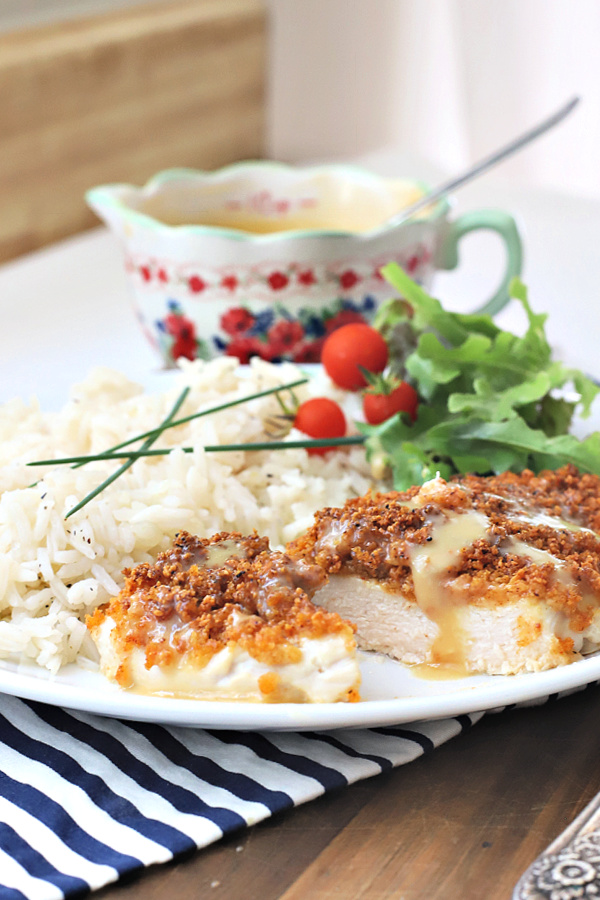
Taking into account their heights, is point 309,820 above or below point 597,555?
below

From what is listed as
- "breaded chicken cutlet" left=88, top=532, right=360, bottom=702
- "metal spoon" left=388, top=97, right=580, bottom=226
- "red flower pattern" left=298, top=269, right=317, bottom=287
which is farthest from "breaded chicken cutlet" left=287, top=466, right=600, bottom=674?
"metal spoon" left=388, top=97, right=580, bottom=226

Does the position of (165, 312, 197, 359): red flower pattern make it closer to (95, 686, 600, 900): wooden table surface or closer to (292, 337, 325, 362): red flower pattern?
(292, 337, 325, 362): red flower pattern

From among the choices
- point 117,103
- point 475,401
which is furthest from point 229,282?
point 117,103

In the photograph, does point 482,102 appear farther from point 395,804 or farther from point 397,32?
point 395,804

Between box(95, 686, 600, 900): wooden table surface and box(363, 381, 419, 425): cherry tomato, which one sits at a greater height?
box(363, 381, 419, 425): cherry tomato

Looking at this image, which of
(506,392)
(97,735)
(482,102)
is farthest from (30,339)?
(482,102)
